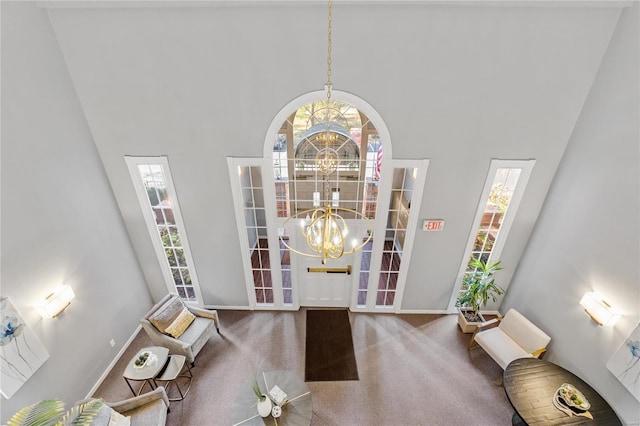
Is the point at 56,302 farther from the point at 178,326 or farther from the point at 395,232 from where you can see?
the point at 395,232

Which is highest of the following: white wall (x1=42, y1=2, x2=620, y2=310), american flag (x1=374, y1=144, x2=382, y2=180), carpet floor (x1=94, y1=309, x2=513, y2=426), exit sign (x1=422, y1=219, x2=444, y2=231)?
white wall (x1=42, y1=2, x2=620, y2=310)

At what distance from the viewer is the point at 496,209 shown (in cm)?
459

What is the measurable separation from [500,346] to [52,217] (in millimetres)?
6374

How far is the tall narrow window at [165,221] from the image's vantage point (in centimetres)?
437

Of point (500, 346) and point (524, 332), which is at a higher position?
point (524, 332)

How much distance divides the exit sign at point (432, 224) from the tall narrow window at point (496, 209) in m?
0.54

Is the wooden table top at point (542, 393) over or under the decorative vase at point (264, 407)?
over

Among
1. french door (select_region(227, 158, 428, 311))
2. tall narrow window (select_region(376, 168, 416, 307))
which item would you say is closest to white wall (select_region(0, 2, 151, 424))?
french door (select_region(227, 158, 428, 311))

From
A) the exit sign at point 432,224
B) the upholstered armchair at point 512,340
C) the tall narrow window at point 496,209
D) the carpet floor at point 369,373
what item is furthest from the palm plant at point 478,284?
the exit sign at point 432,224

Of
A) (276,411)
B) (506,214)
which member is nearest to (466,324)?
(506,214)

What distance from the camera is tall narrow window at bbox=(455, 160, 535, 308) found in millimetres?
4219

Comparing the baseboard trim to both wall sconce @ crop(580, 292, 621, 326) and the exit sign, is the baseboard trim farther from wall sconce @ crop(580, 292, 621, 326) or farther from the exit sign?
wall sconce @ crop(580, 292, 621, 326)

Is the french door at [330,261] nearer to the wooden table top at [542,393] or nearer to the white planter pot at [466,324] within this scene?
the white planter pot at [466,324]

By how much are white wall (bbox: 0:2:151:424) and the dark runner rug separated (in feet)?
10.4
